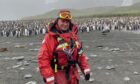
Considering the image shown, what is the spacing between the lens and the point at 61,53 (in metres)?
9.49

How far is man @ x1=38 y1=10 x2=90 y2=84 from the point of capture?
9344 mm

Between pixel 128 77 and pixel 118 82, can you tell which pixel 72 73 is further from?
pixel 128 77

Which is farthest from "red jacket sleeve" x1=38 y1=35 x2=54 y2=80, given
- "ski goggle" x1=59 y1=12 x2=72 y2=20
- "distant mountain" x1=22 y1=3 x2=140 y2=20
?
"distant mountain" x1=22 y1=3 x2=140 y2=20

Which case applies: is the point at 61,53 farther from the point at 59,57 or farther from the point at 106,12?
the point at 106,12

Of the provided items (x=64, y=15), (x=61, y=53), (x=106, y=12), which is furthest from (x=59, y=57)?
(x=106, y=12)

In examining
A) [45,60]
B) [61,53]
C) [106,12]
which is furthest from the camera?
[106,12]

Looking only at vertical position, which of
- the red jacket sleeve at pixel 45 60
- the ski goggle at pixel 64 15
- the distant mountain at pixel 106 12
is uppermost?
the ski goggle at pixel 64 15

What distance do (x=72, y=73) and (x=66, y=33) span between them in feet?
2.86

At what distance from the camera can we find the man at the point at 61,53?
9344 mm

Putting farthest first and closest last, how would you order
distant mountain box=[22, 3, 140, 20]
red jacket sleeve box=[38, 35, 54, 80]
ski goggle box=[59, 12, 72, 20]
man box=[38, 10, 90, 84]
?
distant mountain box=[22, 3, 140, 20]
ski goggle box=[59, 12, 72, 20]
man box=[38, 10, 90, 84]
red jacket sleeve box=[38, 35, 54, 80]

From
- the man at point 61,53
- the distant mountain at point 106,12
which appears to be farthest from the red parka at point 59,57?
the distant mountain at point 106,12

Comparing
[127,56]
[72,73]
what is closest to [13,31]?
[127,56]

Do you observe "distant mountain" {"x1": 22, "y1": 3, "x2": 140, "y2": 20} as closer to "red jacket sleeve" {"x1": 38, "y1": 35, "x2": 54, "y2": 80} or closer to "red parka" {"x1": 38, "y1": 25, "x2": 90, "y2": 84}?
"red parka" {"x1": 38, "y1": 25, "x2": 90, "y2": 84}

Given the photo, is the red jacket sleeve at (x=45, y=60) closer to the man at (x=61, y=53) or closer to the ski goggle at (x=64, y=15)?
the man at (x=61, y=53)
